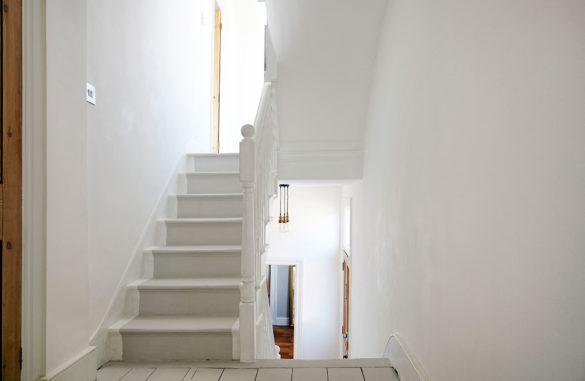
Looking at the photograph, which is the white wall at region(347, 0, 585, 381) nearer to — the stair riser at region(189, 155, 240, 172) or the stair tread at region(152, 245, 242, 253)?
the stair tread at region(152, 245, 242, 253)

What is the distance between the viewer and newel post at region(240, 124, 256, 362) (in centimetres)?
186

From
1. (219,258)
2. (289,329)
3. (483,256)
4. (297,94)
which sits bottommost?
(289,329)

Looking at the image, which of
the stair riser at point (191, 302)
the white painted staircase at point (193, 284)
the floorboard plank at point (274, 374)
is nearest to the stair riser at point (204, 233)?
the white painted staircase at point (193, 284)

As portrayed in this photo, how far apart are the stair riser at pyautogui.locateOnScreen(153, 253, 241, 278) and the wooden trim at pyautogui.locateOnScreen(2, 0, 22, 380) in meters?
1.18

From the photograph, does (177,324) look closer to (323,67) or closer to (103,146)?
(103,146)

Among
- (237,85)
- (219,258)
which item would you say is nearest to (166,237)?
(219,258)

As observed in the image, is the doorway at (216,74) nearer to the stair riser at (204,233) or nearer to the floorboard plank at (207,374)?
the stair riser at (204,233)

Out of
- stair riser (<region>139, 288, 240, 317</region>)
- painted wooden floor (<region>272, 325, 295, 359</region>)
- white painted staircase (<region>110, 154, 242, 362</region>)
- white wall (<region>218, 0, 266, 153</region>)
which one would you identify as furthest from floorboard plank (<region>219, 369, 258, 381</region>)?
painted wooden floor (<region>272, 325, 295, 359</region>)

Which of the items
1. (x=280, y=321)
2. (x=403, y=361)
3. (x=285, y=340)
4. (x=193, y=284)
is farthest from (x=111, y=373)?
(x=280, y=321)

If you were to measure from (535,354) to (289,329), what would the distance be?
825cm

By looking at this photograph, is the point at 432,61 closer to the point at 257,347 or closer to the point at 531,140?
the point at 531,140

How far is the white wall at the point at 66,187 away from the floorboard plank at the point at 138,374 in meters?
0.26

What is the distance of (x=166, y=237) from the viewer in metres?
2.85

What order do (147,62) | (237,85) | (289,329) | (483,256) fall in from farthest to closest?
(289,329)
(237,85)
(147,62)
(483,256)
